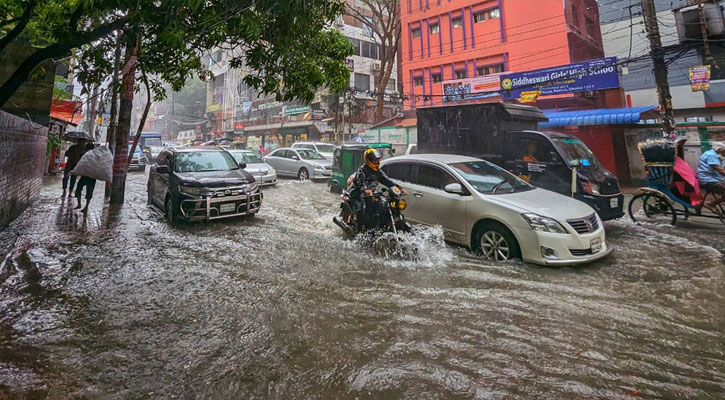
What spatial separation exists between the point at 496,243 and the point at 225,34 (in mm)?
4804

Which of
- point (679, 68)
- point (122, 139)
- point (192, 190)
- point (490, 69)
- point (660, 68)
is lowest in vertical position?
point (192, 190)

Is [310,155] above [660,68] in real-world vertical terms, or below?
below

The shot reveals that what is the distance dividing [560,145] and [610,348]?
5669 mm

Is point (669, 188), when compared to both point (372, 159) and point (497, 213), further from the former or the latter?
point (372, 159)

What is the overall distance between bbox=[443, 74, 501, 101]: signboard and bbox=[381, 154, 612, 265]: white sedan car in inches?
602

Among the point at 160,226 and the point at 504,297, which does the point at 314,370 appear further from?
the point at 160,226

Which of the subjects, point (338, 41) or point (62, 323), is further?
point (338, 41)

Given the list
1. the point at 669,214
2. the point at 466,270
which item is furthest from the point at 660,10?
the point at 466,270

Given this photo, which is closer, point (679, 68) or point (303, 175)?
point (303, 175)

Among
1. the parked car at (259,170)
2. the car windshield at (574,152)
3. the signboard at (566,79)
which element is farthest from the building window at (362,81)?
the car windshield at (574,152)

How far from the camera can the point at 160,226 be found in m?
6.50

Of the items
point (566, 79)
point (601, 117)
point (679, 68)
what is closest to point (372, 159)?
point (601, 117)

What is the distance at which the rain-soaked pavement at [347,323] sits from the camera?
2133 mm

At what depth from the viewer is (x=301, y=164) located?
49.7ft
